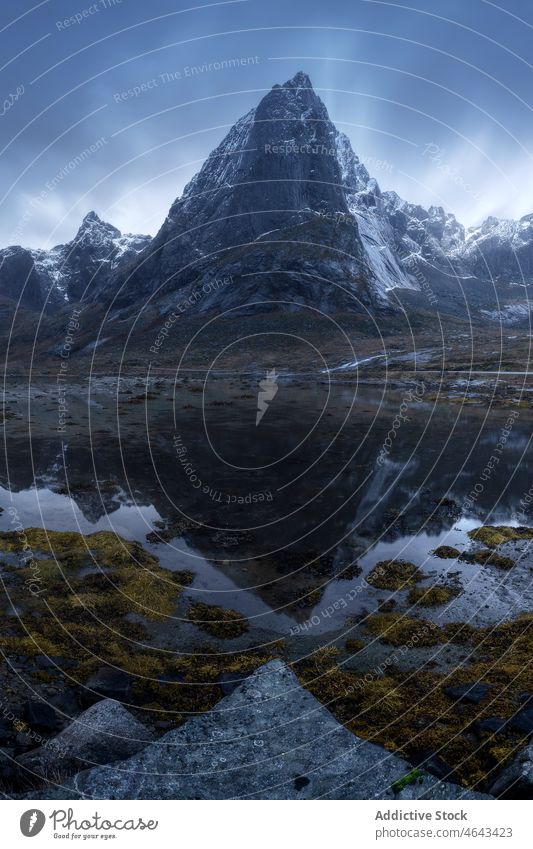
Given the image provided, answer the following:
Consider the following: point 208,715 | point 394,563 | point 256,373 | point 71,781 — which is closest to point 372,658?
point 208,715

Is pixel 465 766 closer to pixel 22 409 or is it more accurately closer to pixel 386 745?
pixel 386 745

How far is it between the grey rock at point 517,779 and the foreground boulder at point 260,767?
444 millimetres

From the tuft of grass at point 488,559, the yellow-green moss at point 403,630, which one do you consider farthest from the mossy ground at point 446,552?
the yellow-green moss at point 403,630

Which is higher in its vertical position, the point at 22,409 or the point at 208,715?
the point at 22,409

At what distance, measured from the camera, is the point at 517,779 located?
6719 millimetres

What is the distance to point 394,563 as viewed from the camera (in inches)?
669

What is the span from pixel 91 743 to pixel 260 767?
2870mm

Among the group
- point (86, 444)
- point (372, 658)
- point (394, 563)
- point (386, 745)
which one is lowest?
point (386, 745)

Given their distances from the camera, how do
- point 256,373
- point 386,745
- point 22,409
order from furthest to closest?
point 256,373 < point 22,409 < point 386,745

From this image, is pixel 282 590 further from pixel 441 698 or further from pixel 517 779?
pixel 517 779

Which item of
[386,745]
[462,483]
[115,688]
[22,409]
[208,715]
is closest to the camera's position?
[386,745]

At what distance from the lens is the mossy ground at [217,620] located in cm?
1282
